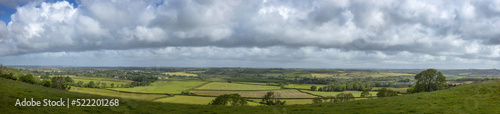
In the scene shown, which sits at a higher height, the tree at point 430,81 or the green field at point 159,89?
the tree at point 430,81

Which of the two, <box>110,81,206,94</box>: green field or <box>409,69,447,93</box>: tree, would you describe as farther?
<box>110,81,206,94</box>: green field

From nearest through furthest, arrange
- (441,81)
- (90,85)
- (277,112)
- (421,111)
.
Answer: (421,111) → (277,112) → (441,81) → (90,85)

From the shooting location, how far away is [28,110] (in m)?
19.1

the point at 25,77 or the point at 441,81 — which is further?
the point at 25,77

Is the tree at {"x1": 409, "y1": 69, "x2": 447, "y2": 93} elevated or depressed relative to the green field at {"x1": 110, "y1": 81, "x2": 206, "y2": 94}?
elevated

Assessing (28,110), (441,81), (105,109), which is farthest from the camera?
(441,81)

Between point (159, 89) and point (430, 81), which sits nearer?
point (430, 81)

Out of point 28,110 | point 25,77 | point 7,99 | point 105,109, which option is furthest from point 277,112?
point 25,77

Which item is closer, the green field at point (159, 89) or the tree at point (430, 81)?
the tree at point (430, 81)

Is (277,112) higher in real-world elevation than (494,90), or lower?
lower

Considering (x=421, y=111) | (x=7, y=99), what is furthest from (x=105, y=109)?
(x=421, y=111)

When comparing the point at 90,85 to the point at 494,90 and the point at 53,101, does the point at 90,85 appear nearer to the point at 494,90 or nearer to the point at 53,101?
the point at 53,101

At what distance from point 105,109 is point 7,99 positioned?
7982 millimetres

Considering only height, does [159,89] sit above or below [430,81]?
below
